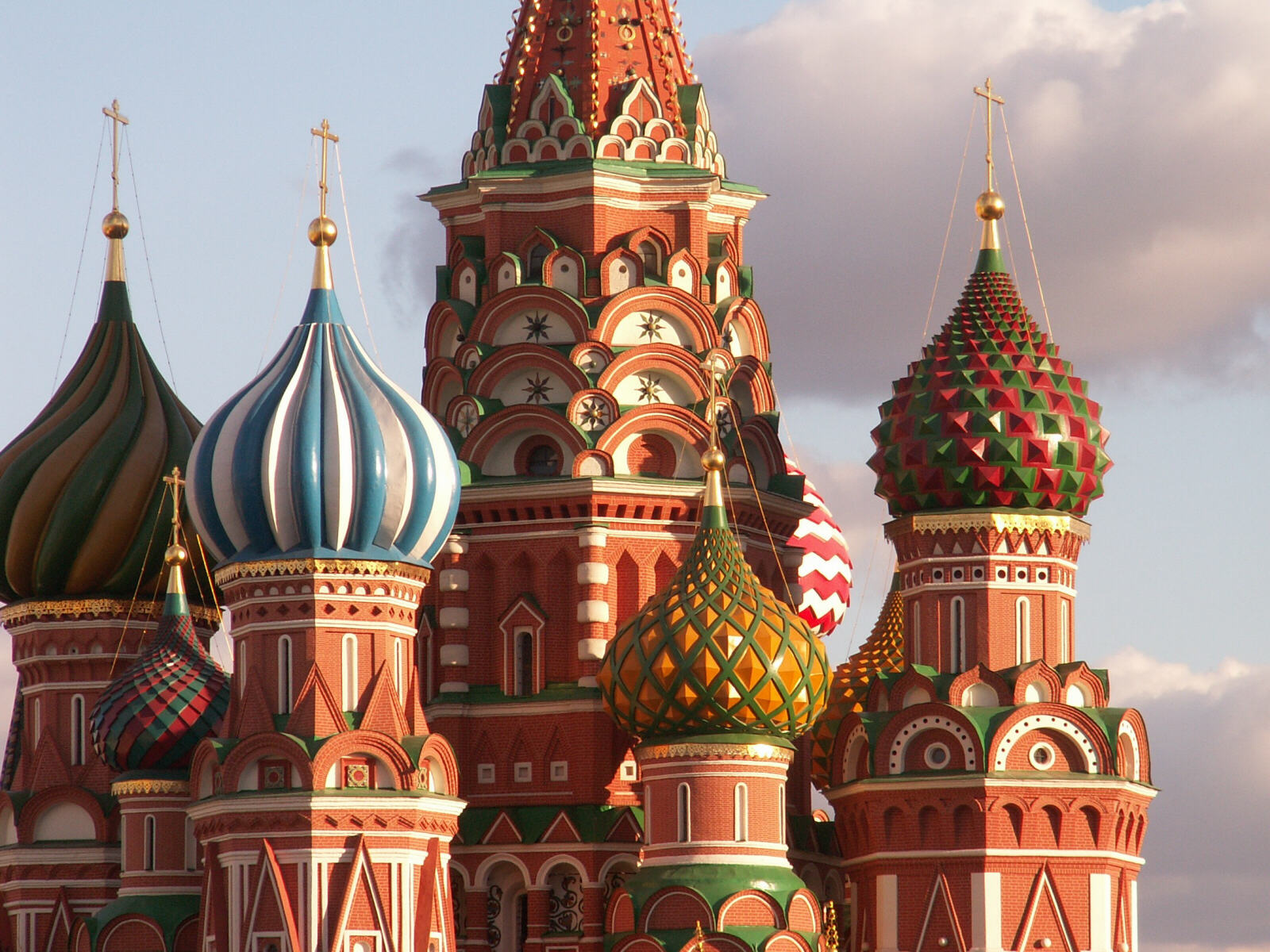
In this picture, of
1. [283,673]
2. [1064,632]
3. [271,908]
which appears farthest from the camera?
[1064,632]

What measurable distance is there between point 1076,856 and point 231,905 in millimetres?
10952

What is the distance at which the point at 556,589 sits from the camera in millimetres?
54438

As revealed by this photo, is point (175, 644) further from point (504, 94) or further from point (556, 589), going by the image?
point (504, 94)

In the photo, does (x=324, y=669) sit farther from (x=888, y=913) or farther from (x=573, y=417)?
(x=888, y=913)

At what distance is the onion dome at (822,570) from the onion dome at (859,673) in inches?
152

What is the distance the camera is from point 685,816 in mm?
50188

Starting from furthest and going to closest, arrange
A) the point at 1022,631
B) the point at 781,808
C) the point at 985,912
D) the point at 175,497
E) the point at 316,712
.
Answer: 1. the point at 175,497
2. the point at 1022,631
3. the point at 985,912
4. the point at 781,808
5. the point at 316,712

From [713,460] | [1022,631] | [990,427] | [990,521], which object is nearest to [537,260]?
[713,460]

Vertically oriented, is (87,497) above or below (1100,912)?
above

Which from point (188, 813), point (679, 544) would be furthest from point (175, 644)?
point (679, 544)

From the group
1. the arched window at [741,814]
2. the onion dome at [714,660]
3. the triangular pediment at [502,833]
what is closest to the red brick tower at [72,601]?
the triangular pediment at [502,833]

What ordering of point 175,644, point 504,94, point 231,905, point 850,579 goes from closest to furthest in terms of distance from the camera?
point 231,905, point 175,644, point 504,94, point 850,579

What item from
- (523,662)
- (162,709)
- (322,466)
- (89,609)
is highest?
(322,466)

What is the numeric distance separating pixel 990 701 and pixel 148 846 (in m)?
11.2
